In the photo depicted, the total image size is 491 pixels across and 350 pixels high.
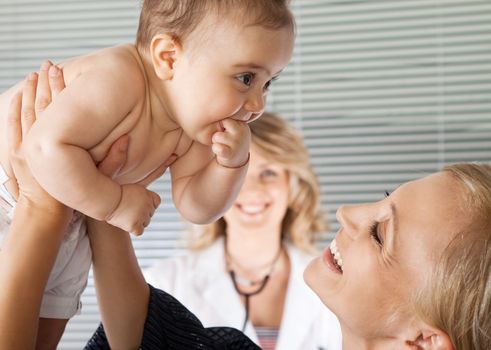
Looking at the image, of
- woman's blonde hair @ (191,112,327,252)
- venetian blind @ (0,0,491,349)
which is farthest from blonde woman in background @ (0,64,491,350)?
venetian blind @ (0,0,491,349)

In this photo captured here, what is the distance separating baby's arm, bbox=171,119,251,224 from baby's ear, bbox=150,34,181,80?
112mm

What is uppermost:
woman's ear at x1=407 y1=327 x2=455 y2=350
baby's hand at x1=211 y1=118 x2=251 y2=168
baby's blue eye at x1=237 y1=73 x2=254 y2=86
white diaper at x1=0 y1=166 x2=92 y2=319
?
baby's blue eye at x1=237 y1=73 x2=254 y2=86

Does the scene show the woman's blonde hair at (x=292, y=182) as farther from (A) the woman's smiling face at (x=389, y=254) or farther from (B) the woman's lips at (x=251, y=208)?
(A) the woman's smiling face at (x=389, y=254)

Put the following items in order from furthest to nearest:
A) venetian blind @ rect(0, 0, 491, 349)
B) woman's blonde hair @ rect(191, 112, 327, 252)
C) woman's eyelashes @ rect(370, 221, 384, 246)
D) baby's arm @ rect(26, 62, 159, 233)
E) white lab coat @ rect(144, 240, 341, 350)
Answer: venetian blind @ rect(0, 0, 491, 349), woman's blonde hair @ rect(191, 112, 327, 252), white lab coat @ rect(144, 240, 341, 350), woman's eyelashes @ rect(370, 221, 384, 246), baby's arm @ rect(26, 62, 159, 233)

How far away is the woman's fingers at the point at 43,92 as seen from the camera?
1.11 meters

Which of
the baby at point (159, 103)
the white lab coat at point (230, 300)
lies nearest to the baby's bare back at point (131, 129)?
the baby at point (159, 103)

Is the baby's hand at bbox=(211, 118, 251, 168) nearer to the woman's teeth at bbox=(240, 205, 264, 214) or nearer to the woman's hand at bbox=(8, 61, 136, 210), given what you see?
the woman's hand at bbox=(8, 61, 136, 210)

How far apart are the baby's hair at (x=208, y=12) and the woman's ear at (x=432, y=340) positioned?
1.64ft

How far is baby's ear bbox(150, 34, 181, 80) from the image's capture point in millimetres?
1088

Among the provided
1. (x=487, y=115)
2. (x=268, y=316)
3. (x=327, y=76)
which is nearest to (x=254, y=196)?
(x=268, y=316)

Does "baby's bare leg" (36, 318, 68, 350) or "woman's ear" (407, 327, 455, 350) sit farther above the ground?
"woman's ear" (407, 327, 455, 350)

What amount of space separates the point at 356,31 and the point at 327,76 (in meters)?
0.23

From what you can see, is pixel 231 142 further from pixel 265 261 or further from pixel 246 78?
pixel 265 261

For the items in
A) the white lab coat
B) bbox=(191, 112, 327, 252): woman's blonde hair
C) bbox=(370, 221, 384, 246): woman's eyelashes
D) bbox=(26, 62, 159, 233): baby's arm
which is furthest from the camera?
bbox=(191, 112, 327, 252): woman's blonde hair
